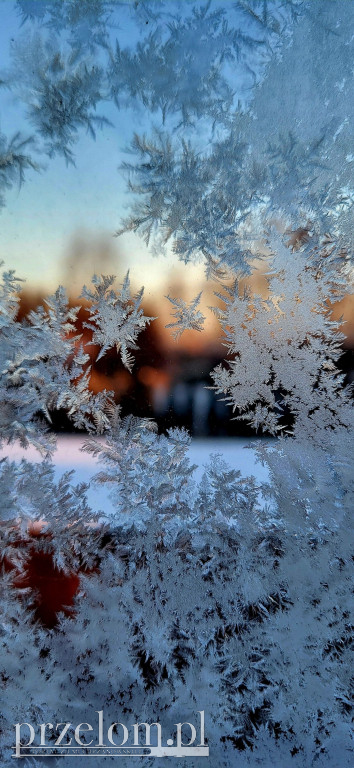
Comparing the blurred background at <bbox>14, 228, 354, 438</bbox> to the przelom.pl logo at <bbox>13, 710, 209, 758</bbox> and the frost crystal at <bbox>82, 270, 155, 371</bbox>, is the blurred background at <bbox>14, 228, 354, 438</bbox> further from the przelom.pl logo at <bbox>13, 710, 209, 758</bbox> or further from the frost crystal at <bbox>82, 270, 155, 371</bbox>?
the przelom.pl logo at <bbox>13, 710, 209, 758</bbox>

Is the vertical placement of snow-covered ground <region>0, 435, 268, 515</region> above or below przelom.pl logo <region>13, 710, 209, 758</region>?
above

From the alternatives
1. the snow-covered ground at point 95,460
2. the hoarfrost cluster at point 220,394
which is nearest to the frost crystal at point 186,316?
the hoarfrost cluster at point 220,394

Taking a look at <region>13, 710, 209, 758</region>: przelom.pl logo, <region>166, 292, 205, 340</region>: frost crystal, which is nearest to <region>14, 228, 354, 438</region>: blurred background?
<region>166, 292, 205, 340</region>: frost crystal

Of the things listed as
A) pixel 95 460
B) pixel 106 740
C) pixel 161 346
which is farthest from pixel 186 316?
pixel 106 740

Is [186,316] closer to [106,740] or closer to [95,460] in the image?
[95,460]

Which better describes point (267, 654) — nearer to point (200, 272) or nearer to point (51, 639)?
point (51, 639)

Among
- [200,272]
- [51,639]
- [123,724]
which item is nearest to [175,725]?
[123,724]

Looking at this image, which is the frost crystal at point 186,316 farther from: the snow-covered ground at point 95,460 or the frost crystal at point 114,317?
the snow-covered ground at point 95,460
